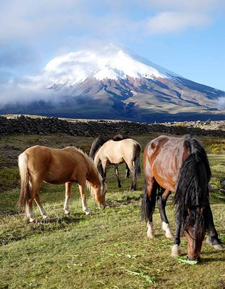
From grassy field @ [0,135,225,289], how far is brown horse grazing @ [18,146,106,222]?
0.63m

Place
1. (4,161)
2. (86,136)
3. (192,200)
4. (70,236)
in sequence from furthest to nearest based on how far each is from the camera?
(86,136) < (4,161) < (70,236) < (192,200)

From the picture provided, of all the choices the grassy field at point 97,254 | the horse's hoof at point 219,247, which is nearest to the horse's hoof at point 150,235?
the grassy field at point 97,254

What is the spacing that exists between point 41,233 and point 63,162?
224 centimetres

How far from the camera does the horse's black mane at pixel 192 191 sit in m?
5.36

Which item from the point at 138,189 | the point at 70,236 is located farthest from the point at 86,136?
→ the point at 70,236

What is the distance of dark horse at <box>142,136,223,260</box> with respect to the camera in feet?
17.6

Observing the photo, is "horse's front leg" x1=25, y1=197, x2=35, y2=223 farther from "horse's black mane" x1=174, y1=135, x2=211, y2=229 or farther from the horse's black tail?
"horse's black mane" x1=174, y1=135, x2=211, y2=229

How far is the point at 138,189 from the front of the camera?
50.5 feet

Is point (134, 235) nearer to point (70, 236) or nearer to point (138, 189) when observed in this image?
point (70, 236)

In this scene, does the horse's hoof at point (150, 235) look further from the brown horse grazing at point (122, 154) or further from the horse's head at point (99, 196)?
the brown horse grazing at point (122, 154)

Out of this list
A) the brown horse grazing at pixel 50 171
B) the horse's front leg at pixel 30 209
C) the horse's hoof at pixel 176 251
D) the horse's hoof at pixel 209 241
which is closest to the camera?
the horse's hoof at pixel 176 251

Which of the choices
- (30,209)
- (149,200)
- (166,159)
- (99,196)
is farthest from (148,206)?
(99,196)

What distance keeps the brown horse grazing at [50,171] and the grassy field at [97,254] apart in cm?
63

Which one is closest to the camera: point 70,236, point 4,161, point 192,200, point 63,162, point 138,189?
point 192,200
